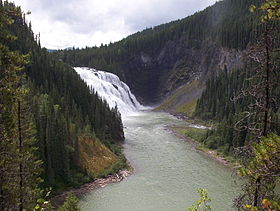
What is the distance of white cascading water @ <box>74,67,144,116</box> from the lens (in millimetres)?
123312

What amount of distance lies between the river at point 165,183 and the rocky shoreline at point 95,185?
1083 mm

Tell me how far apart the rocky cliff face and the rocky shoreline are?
10506 centimetres

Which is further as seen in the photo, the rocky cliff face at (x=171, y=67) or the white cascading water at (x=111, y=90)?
the rocky cliff face at (x=171, y=67)

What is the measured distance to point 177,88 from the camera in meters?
169

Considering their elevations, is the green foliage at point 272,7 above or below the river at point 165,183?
above

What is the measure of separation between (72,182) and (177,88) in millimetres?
130511

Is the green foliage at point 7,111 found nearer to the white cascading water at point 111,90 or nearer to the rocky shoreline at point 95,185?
the rocky shoreline at point 95,185

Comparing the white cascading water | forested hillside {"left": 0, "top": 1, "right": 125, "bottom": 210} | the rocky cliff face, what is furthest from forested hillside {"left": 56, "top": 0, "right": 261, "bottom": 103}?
forested hillside {"left": 0, "top": 1, "right": 125, "bottom": 210}

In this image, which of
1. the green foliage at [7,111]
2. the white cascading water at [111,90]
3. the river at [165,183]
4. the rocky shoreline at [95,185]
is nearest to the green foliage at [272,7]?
the green foliage at [7,111]

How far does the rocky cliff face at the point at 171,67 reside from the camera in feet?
508

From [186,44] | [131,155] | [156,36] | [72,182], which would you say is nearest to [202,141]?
[131,155]

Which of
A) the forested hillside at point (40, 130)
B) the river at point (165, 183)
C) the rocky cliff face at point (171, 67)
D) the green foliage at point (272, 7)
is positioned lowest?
the river at point (165, 183)

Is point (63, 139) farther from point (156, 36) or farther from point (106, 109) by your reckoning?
point (156, 36)

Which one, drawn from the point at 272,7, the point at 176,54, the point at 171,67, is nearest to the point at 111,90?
the point at 171,67
